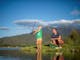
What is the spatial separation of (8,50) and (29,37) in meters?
0.44

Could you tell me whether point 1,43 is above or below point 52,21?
below

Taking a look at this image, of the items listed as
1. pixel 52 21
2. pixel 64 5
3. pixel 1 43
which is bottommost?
pixel 1 43

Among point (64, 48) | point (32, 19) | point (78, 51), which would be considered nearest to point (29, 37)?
point (32, 19)

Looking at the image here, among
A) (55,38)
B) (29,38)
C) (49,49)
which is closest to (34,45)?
(29,38)

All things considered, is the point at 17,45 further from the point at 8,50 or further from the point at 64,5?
the point at 64,5

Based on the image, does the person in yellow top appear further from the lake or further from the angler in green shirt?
the lake

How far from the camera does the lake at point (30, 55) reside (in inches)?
145

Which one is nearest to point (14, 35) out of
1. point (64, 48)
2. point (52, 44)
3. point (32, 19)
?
point (32, 19)

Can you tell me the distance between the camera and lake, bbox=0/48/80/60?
3676mm

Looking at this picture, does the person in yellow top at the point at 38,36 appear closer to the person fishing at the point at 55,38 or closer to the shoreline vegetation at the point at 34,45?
the shoreline vegetation at the point at 34,45

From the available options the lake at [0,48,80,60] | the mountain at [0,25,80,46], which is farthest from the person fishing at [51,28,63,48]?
the lake at [0,48,80,60]

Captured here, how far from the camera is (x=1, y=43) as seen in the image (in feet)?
12.3

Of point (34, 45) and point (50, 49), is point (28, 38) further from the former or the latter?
point (50, 49)

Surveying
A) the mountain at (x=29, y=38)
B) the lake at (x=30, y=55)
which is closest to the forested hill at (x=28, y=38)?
the mountain at (x=29, y=38)
